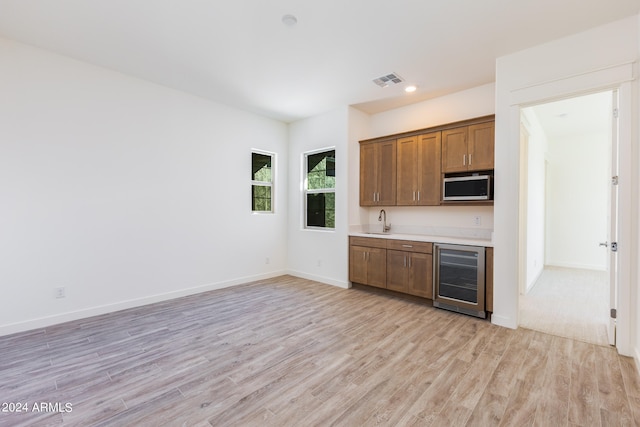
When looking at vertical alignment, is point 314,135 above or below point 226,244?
above

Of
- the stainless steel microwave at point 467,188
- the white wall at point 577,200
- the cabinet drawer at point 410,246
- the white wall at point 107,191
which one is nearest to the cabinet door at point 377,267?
the cabinet drawer at point 410,246

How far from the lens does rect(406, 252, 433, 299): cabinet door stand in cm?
385

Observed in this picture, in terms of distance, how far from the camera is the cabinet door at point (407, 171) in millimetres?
4301

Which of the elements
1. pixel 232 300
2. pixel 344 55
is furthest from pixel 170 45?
pixel 232 300

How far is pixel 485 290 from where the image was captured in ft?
11.1

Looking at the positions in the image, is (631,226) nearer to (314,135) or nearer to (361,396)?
(361,396)

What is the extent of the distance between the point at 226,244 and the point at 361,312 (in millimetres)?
2534

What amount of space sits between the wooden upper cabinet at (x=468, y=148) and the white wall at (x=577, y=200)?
4.56m

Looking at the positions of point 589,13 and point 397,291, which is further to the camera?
point 397,291

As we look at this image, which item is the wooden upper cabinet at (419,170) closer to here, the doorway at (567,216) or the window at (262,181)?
the doorway at (567,216)

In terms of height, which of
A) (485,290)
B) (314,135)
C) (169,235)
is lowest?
(485,290)

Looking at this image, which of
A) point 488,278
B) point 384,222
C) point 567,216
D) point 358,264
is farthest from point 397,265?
point 567,216

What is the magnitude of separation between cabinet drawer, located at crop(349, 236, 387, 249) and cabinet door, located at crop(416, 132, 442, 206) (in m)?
0.81

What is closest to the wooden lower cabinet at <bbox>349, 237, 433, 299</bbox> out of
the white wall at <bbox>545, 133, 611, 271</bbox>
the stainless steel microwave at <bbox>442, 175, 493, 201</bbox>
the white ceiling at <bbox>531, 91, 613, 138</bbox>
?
the stainless steel microwave at <bbox>442, 175, 493, 201</bbox>
